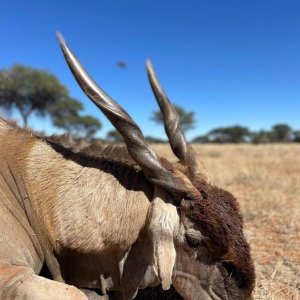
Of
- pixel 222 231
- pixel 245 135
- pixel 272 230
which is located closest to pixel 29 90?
pixel 272 230

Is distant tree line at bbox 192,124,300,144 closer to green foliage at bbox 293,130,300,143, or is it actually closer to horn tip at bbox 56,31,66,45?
green foliage at bbox 293,130,300,143

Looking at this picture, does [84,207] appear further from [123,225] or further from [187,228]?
[187,228]

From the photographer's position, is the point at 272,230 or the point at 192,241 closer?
the point at 192,241

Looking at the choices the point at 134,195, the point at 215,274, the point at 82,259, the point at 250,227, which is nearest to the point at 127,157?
the point at 134,195

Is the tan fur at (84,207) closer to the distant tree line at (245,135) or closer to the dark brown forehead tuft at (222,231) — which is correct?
the dark brown forehead tuft at (222,231)

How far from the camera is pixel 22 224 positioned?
316 cm

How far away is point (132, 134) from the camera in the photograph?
3.15m

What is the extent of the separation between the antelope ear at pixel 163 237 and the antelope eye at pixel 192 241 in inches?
4.5

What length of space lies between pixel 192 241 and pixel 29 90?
2966cm

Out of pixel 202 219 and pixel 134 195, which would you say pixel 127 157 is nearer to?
pixel 134 195

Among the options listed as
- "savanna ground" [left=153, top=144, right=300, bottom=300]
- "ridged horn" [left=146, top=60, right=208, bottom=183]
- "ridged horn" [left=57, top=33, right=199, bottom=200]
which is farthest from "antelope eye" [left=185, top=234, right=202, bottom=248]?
"savanna ground" [left=153, top=144, right=300, bottom=300]

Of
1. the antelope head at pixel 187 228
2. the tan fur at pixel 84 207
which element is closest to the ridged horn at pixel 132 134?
the antelope head at pixel 187 228

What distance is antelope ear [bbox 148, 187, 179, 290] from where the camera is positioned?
3059 mm

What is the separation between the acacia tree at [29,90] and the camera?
99.9 feet
